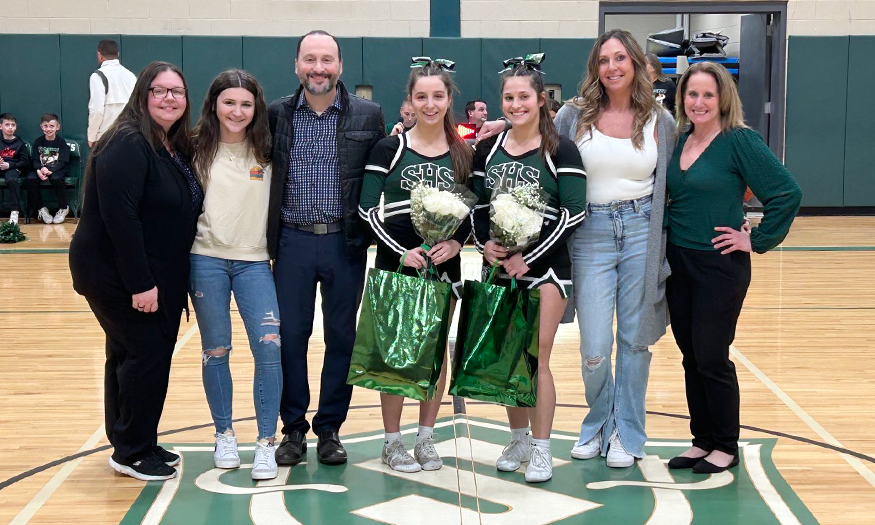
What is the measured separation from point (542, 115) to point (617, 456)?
135 centimetres

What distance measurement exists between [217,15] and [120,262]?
9610mm

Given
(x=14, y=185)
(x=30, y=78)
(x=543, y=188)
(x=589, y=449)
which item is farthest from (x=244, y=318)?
(x=30, y=78)

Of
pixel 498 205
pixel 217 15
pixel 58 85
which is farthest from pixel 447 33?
pixel 498 205

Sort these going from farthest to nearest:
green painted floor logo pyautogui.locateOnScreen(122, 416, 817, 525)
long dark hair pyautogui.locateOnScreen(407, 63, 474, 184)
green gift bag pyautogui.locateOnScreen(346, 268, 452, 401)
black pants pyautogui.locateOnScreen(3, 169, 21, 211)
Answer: black pants pyautogui.locateOnScreen(3, 169, 21, 211), long dark hair pyautogui.locateOnScreen(407, 63, 474, 184), green gift bag pyautogui.locateOnScreen(346, 268, 452, 401), green painted floor logo pyautogui.locateOnScreen(122, 416, 817, 525)

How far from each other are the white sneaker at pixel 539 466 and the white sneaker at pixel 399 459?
0.44m

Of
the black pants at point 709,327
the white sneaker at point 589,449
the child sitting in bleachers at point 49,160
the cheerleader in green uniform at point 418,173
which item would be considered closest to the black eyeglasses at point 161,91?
the cheerleader in green uniform at point 418,173

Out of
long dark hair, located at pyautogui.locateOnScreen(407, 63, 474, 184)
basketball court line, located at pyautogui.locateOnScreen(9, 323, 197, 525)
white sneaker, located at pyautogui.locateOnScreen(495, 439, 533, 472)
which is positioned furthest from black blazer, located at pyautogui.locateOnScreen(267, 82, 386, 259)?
basketball court line, located at pyautogui.locateOnScreen(9, 323, 197, 525)

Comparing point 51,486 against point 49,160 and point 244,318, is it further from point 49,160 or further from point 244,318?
point 49,160

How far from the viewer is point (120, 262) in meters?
3.49

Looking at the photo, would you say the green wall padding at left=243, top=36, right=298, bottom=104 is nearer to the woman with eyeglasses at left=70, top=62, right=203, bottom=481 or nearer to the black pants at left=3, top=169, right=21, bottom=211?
the black pants at left=3, top=169, right=21, bottom=211

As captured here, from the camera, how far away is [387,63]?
12.5 metres

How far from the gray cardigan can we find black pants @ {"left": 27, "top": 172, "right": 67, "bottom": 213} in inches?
375

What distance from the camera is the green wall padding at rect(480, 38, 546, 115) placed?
12539 mm

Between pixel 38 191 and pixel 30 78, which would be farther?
pixel 30 78
